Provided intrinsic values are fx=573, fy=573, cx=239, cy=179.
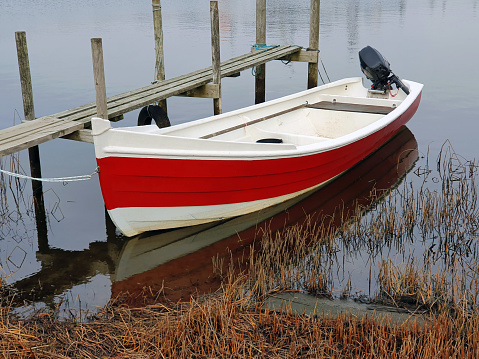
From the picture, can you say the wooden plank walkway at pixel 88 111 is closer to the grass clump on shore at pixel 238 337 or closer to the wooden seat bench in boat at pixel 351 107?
the wooden seat bench in boat at pixel 351 107

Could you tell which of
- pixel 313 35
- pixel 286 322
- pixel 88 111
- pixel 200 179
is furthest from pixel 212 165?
pixel 313 35

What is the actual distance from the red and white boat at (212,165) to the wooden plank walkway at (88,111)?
0.74 m

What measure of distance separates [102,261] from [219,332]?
7.06 ft

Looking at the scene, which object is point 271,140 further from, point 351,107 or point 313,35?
point 313,35

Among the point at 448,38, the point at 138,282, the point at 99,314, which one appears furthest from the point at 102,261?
the point at 448,38

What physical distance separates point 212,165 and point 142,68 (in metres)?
11.3

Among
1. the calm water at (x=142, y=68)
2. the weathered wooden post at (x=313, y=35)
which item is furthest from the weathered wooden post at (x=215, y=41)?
the weathered wooden post at (x=313, y=35)

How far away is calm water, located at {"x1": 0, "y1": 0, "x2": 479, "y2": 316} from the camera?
5852 millimetres

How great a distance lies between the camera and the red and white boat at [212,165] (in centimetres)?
534

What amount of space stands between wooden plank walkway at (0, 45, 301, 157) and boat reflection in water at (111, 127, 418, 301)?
1.40 m

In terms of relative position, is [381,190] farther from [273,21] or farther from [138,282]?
[273,21]

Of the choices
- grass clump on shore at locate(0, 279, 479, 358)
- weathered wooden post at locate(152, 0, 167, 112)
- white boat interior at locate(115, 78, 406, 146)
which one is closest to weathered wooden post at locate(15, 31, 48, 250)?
white boat interior at locate(115, 78, 406, 146)

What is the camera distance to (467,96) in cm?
1309

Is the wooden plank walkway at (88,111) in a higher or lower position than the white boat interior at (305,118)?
higher
